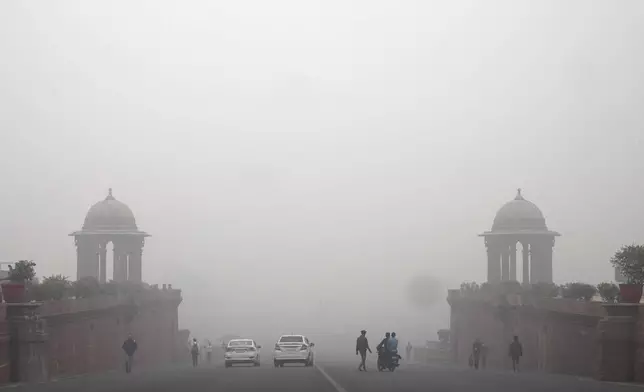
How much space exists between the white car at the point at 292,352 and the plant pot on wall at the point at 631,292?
1693cm

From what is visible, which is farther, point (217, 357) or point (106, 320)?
point (217, 357)

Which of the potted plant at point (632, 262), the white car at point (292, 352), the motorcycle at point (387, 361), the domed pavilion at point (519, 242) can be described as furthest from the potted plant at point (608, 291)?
the domed pavilion at point (519, 242)

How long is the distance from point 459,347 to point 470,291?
16.2 feet

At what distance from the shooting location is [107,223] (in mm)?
86500

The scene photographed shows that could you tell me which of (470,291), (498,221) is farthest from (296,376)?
(498,221)

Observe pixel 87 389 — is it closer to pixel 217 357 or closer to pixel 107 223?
pixel 107 223

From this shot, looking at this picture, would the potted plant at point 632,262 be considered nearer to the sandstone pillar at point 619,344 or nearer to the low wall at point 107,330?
the sandstone pillar at point 619,344

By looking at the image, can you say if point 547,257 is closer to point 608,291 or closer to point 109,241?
point 109,241

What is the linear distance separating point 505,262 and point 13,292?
56.2 m

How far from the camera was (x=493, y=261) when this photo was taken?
8438 cm

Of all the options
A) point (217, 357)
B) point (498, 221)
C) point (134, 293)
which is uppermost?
point (498, 221)

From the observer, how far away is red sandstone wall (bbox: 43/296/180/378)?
1735 inches

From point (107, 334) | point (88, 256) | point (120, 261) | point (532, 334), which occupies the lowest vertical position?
point (107, 334)

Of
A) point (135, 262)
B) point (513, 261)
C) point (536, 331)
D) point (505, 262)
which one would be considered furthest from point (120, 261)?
point (536, 331)
